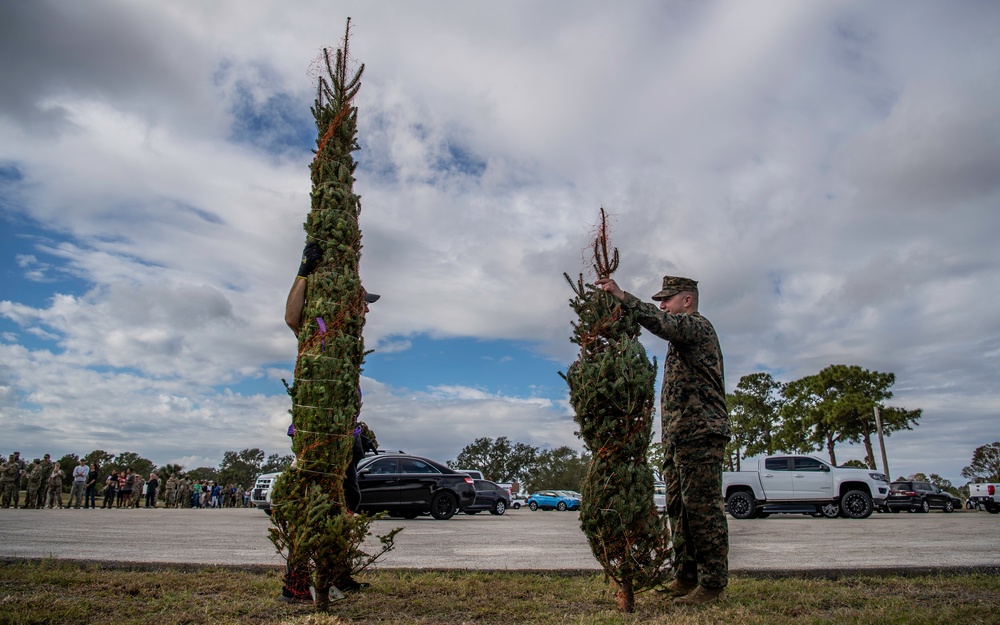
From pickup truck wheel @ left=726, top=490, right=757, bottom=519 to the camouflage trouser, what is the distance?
48.9 ft

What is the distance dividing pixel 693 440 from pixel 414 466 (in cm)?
1095

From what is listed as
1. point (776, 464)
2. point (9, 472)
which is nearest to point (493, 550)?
point (776, 464)

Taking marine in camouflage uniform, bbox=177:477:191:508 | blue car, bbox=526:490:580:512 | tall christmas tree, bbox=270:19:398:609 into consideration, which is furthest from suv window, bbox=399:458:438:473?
blue car, bbox=526:490:580:512

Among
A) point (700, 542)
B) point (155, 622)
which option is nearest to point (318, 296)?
point (155, 622)

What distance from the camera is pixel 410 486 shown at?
46.4 feet

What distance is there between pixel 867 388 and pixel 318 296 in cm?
4264

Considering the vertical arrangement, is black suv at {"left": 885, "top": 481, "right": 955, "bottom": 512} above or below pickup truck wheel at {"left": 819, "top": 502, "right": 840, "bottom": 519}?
below

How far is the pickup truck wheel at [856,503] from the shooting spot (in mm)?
17531

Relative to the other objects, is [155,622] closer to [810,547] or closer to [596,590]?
[596,590]

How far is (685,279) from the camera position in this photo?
183 inches

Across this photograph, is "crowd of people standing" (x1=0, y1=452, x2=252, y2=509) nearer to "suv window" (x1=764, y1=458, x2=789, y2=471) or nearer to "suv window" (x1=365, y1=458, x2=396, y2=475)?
"suv window" (x1=365, y1=458, x2=396, y2=475)

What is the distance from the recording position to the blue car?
4156cm

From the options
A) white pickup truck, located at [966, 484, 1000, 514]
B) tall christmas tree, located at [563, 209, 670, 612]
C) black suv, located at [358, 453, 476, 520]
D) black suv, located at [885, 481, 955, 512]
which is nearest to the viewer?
tall christmas tree, located at [563, 209, 670, 612]

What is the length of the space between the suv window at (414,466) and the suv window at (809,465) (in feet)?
34.4
